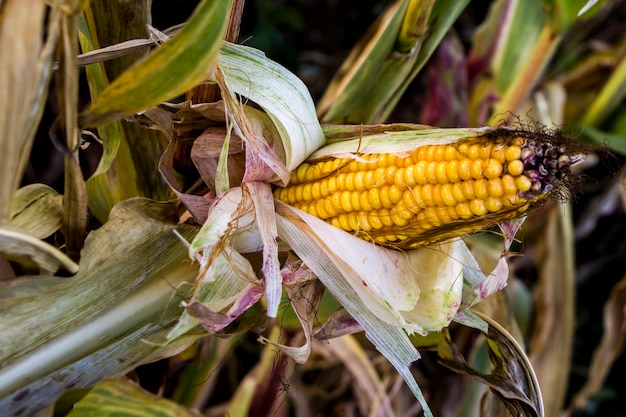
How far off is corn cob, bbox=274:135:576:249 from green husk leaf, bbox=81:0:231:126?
18 cm

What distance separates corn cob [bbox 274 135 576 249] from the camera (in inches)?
18.0

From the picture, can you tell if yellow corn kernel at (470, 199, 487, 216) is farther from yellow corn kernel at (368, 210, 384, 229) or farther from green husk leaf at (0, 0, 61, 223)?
green husk leaf at (0, 0, 61, 223)

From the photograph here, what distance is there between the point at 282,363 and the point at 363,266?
27 cm

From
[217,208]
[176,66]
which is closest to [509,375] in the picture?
[217,208]

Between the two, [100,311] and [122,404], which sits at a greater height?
[100,311]

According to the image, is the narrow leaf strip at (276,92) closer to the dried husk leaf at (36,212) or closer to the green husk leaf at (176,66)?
the green husk leaf at (176,66)

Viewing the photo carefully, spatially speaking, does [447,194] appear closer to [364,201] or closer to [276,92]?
[364,201]

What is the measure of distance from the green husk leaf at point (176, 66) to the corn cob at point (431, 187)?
0.18 metres

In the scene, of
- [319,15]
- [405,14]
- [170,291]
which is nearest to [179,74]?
[170,291]

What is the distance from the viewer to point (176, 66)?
1.38 feet

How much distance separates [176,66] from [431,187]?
24cm

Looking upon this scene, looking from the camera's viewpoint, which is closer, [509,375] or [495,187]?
[495,187]

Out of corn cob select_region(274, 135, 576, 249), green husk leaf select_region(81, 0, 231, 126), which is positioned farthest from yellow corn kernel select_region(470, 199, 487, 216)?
green husk leaf select_region(81, 0, 231, 126)

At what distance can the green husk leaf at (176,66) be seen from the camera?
16.1 inches
